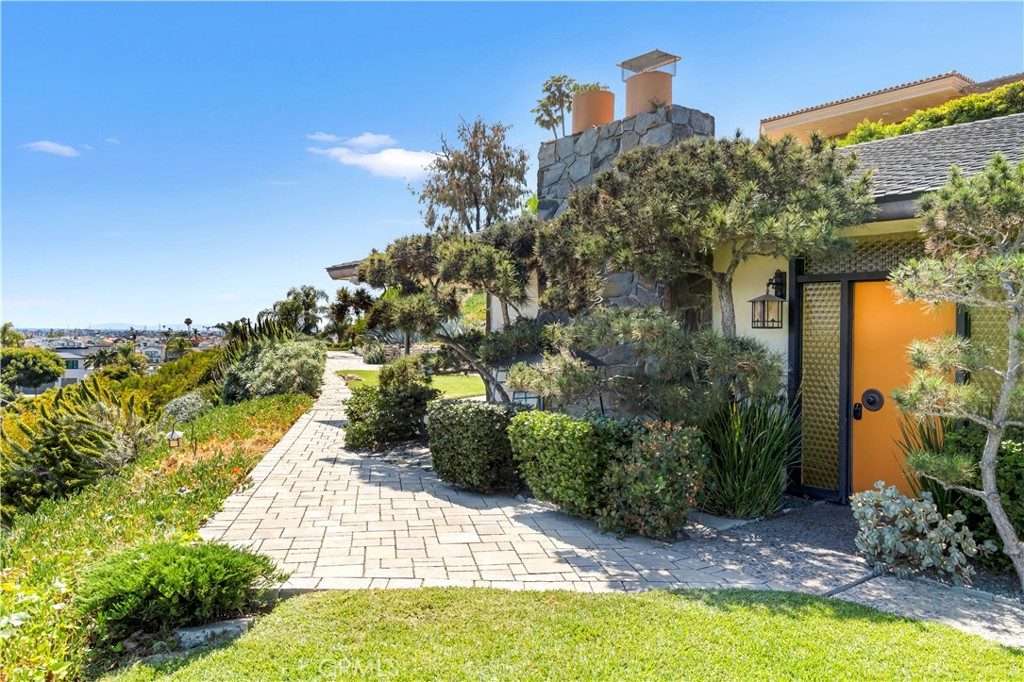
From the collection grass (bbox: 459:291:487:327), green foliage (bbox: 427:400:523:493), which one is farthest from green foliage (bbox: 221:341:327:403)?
grass (bbox: 459:291:487:327)

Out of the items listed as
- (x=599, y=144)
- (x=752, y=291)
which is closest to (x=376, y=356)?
(x=599, y=144)

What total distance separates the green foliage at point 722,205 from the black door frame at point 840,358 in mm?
1204

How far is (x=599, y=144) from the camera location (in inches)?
409

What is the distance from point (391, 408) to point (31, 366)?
205 ft

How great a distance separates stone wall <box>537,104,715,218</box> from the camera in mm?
9414

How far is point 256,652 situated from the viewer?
390 cm

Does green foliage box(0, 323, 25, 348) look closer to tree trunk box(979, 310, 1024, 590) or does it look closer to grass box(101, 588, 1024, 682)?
grass box(101, 588, 1024, 682)

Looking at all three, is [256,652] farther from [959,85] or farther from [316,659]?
[959,85]

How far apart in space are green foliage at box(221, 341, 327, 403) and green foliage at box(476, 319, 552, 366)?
30.9 ft

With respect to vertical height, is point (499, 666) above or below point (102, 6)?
below

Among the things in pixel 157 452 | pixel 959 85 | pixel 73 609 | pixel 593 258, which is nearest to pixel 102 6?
pixel 157 452

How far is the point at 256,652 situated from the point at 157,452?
7.54 meters

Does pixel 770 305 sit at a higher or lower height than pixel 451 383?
higher

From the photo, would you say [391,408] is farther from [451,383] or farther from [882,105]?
[882,105]
